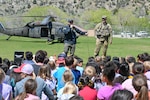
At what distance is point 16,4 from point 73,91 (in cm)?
9427

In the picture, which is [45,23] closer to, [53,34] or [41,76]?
[53,34]

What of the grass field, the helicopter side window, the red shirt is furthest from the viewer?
the helicopter side window

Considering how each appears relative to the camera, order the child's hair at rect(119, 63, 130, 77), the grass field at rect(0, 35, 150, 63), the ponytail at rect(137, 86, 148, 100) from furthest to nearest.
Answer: the grass field at rect(0, 35, 150, 63) < the child's hair at rect(119, 63, 130, 77) < the ponytail at rect(137, 86, 148, 100)

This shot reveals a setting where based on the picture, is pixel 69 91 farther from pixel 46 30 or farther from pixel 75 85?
pixel 46 30

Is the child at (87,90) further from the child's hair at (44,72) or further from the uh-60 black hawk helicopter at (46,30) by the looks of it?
the uh-60 black hawk helicopter at (46,30)

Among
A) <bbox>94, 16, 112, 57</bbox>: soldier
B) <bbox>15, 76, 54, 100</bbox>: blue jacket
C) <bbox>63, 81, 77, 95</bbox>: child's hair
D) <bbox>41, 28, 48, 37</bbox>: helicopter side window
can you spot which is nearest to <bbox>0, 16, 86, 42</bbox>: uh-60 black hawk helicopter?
<bbox>41, 28, 48, 37</bbox>: helicopter side window

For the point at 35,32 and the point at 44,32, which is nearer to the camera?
the point at 44,32

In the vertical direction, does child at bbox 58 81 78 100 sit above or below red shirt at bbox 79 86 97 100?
above

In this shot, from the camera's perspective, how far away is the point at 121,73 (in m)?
8.48

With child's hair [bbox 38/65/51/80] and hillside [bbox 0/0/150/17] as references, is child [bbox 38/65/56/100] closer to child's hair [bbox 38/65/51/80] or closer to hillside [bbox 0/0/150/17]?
child's hair [bbox 38/65/51/80]

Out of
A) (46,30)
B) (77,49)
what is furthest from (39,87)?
(46,30)

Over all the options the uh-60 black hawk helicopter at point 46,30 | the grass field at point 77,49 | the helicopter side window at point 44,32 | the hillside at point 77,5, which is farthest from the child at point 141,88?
the hillside at point 77,5

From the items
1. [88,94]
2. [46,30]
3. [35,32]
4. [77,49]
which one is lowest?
[77,49]

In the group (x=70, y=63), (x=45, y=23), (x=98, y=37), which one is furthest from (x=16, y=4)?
(x=70, y=63)
